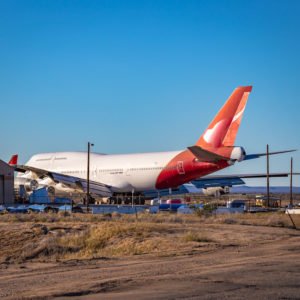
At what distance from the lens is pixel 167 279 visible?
24.8 ft

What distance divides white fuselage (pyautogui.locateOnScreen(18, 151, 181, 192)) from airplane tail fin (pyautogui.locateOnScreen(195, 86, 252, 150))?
3669mm

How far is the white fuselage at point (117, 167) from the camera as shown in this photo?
38062mm

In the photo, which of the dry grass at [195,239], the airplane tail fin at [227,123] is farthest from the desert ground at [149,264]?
the airplane tail fin at [227,123]

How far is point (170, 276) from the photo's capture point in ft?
25.9

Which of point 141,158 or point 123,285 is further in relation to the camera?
point 141,158

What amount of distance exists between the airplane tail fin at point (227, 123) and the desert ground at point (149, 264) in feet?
52.5

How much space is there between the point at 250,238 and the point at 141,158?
24139 mm

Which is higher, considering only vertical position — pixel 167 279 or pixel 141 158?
pixel 141 158

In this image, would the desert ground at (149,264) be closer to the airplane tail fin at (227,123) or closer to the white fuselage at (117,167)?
the airplane tail fin at (227,123)

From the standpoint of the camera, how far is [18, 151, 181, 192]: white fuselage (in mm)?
38062

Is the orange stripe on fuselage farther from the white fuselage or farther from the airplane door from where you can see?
the white fuselage

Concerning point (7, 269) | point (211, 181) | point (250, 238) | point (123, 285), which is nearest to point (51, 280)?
point (123, 285)

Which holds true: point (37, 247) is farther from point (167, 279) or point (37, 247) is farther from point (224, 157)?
point (224, 157)

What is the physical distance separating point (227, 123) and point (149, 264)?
24.2 metres
